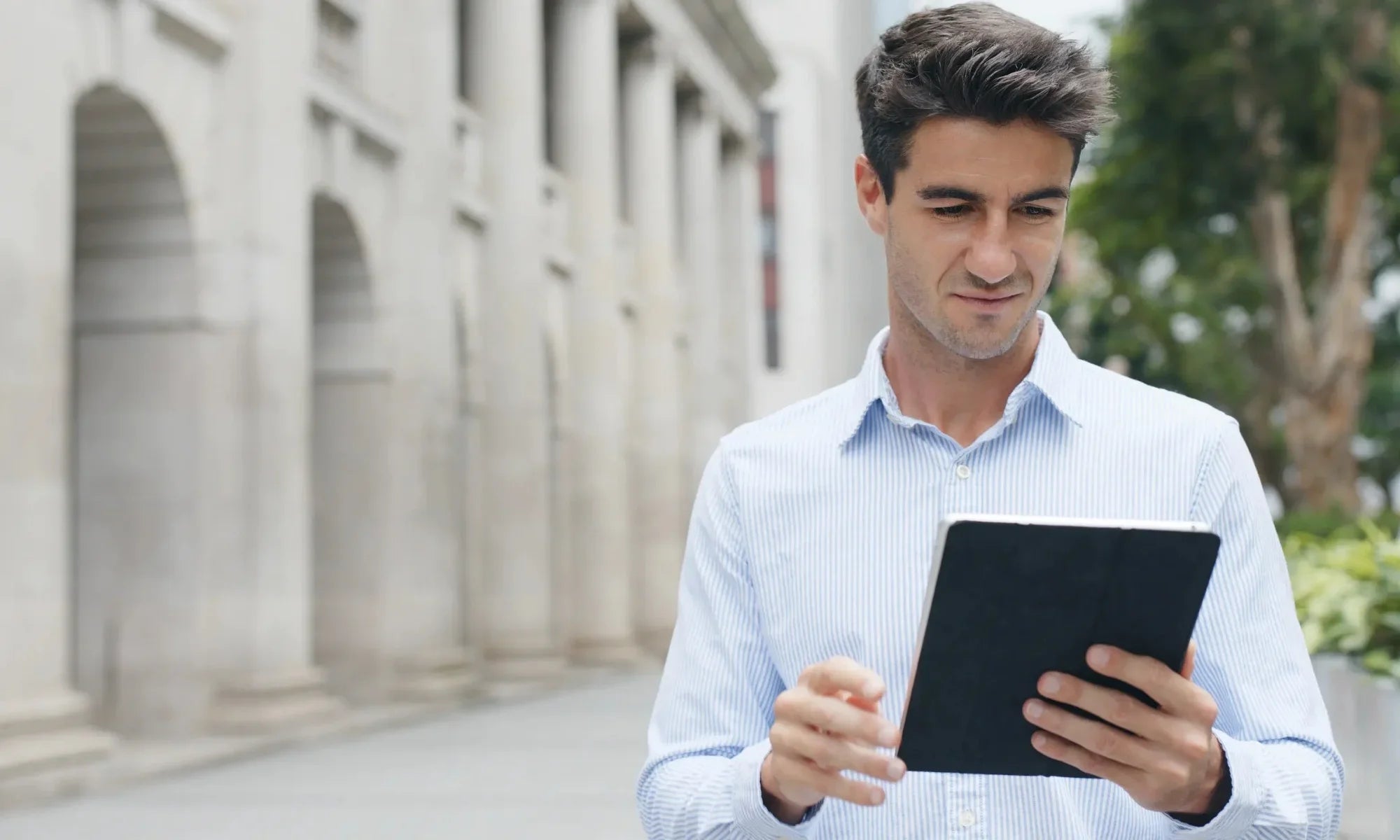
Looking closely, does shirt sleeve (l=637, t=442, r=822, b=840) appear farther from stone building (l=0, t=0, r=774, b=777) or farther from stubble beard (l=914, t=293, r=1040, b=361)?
stone building (l=0, t=0, r=774, b=777)

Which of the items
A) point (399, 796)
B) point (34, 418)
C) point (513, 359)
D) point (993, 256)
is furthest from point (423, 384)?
point (993, 256)

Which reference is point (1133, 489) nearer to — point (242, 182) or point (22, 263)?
point (22, 263)

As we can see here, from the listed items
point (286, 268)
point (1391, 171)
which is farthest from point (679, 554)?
point (286, 268)

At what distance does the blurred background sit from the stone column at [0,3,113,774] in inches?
1.3

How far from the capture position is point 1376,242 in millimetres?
37281

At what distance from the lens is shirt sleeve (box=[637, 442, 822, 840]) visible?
2701 mm

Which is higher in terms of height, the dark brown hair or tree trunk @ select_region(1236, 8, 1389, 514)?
tree trunk @ select_region(1236, 8, 1389, 514)

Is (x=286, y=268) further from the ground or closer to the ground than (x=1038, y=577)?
further from the ground

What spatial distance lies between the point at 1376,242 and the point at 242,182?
28.0 m

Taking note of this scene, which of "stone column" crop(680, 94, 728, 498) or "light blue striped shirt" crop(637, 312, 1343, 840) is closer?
"light blue striped shirt" crop(637, 312, 1343, 840)

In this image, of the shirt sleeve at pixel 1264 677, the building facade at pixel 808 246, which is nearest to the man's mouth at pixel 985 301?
the shirt sleeve at pixel 1264 677

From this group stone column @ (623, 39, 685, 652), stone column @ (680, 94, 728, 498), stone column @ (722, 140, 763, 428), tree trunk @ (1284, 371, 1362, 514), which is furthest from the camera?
stone column @ (722, 140, 763, 428)

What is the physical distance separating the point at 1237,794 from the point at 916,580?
581 millimetres

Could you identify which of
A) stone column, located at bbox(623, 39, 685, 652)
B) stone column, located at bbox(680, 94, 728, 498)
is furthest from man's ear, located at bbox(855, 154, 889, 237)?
stone column, located at bbox(680, 94, 728, 498)
